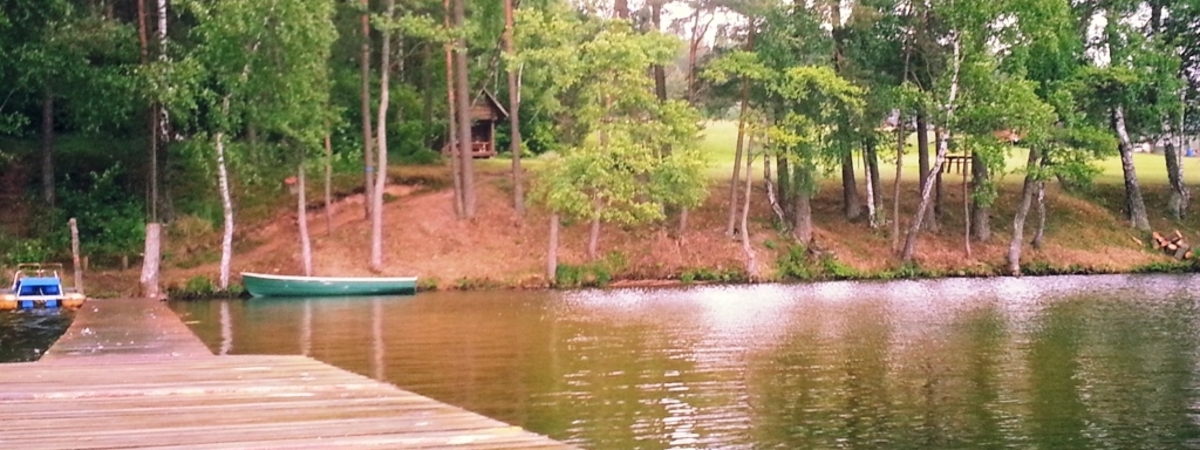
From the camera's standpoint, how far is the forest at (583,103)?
34.0 metres

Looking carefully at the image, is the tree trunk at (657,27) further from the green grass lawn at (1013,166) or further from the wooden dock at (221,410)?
the wooden dock at (221,410)

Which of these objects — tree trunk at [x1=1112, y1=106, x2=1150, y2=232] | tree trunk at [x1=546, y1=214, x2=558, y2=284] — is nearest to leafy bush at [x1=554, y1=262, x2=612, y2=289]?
tree trunk at [x1=546, y1=214, x2=558, y2=284]

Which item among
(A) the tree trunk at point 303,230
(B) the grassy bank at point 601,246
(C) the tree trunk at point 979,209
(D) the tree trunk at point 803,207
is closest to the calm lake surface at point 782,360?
(A) the tree trunk at point 303,230

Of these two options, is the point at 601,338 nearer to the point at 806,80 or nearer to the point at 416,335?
the point at 416,335

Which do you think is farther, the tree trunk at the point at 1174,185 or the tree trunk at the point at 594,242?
the tree trunk at the point at 1174,185

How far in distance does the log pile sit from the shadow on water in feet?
122

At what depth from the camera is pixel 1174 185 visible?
47.1m

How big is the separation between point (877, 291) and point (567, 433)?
2325 centimetres

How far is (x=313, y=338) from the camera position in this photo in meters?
22.7

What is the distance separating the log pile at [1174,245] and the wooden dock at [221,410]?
3757cm

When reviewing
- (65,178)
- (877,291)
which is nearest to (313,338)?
(877,291)

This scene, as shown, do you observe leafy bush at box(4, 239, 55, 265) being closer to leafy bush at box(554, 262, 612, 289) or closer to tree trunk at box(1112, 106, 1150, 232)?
leafy bush at box(554, 262, 612, 289)

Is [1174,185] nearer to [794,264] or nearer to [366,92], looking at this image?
[794,264]

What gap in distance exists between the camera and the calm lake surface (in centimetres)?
1287
